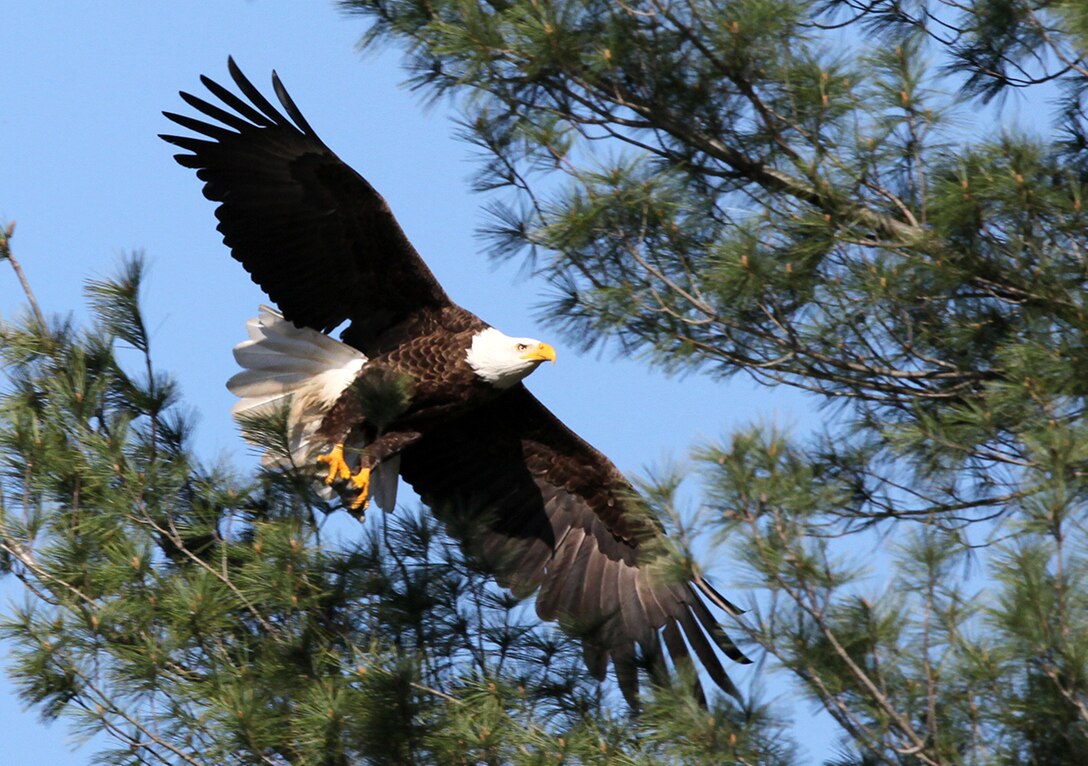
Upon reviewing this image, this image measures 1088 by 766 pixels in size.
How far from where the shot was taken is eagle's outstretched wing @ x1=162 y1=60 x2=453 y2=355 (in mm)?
4855

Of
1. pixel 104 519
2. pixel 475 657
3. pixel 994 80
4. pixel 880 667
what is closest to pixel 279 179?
pixel 104 519

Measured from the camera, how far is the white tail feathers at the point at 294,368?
5.09 meters

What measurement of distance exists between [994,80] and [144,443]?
262 cm

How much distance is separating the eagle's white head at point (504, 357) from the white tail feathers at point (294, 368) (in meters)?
0.44

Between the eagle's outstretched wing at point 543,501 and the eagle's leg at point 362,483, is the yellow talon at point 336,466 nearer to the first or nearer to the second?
the eagle's leg at point 362,483

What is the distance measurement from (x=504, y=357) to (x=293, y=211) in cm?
83

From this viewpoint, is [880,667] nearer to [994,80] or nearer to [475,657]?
[475,657]

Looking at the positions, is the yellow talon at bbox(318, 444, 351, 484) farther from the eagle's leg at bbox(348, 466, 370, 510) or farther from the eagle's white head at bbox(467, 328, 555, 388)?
the eagle's white head at bbox(467, 328, 555, 388)

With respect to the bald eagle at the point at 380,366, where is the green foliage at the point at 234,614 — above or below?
below

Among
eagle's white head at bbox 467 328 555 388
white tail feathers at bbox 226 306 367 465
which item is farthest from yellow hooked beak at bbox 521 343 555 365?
white tail feathers at bbox 226 306 367 465

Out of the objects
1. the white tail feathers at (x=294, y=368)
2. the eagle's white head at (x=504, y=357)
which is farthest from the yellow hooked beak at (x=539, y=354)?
the white tail feathers at (x=294, y=368)

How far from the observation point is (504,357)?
16.2ft

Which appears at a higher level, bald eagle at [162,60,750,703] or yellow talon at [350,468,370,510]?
bald eagle at [162,60,750,703]

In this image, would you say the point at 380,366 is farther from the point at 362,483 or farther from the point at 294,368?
the point at 362,483
